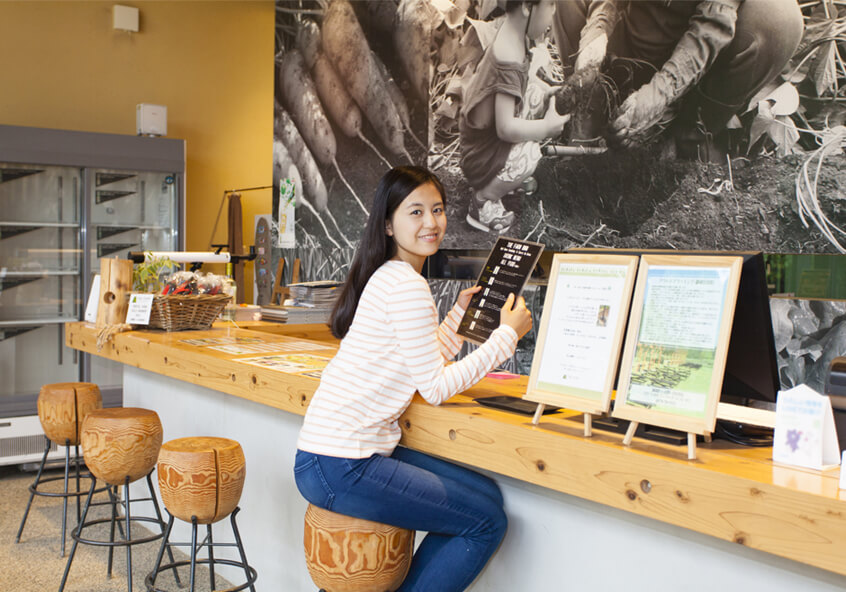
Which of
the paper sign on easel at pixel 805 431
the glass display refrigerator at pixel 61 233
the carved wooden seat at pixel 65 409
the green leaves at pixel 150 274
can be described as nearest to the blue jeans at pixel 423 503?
the paper sign on easel at pixel 805 431

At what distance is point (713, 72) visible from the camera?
3.14 m

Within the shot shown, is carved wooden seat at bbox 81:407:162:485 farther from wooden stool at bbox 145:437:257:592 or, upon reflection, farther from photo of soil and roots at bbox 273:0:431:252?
photo of soil and roots at bbox 273:0:431:252

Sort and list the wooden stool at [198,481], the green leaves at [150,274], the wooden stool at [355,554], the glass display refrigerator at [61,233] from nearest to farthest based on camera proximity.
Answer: the wooden stool at [355,554] → the wooden stool at [198,481] → the green leaves at [150,274] → the glass display refrigerator at [61,233]

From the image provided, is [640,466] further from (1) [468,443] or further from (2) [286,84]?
(2) [286,84]

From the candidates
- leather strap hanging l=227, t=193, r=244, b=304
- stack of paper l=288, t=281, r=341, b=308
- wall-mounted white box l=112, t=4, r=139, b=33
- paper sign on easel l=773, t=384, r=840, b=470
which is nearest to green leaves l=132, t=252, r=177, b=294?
stack of paper l=288, t=281, r=341, b=308

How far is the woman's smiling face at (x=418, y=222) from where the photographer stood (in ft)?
6.68

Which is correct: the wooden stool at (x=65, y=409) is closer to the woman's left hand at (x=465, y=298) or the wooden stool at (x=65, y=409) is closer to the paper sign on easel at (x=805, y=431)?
the woman's left hand at (x=465, y=298)

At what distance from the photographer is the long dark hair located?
2.05 m

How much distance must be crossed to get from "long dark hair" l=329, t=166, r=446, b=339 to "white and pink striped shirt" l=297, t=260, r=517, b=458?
102 millimetres

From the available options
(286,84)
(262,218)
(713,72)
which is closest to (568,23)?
(713,72)

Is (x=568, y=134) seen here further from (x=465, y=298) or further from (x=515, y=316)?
(x=515, y=316)

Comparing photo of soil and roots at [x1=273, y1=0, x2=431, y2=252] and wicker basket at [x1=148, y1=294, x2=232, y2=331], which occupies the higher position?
photo of soil and roots at [x1=273, y1=0, x2=431, y2=252]

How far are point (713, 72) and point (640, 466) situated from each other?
227cm

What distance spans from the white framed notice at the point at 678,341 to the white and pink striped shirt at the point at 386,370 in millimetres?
399
